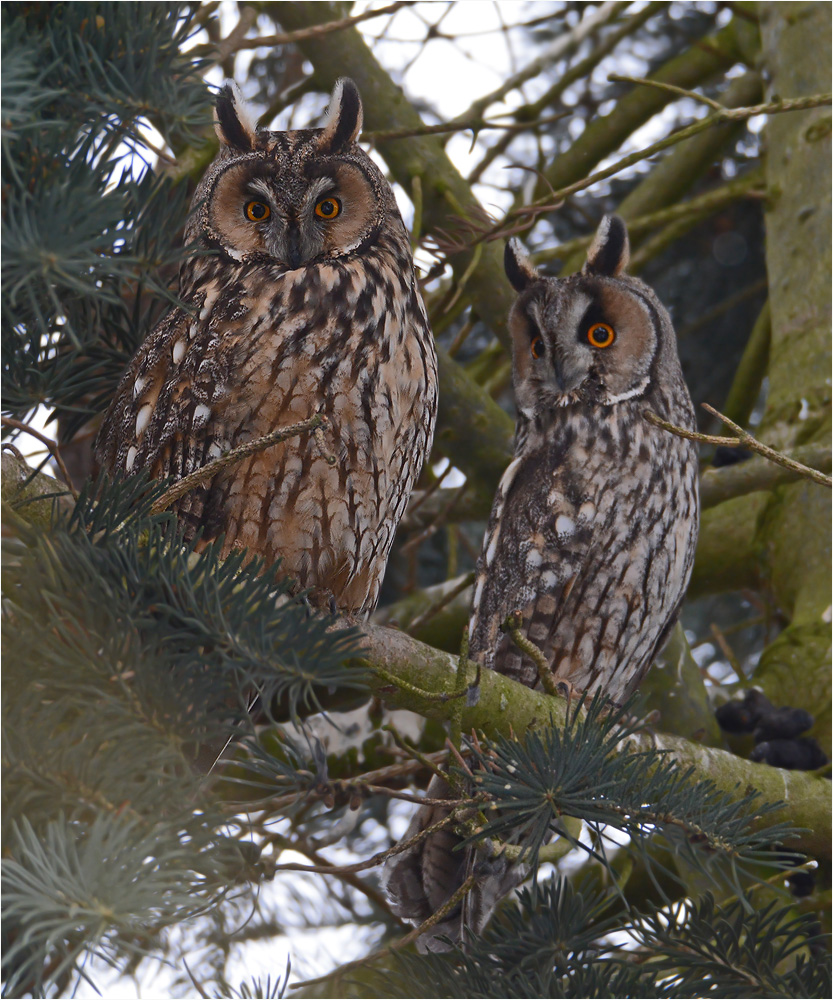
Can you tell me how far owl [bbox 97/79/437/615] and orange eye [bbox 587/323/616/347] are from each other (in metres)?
0.59

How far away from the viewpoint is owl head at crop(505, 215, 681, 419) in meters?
2.12

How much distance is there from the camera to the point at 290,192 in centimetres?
157

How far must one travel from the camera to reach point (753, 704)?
7.03 ft

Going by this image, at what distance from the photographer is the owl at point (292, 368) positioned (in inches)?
57.9

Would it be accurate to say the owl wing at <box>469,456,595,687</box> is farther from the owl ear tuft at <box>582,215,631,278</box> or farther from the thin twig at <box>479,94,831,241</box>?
the thin twig at <box>479,94,831,241</box>

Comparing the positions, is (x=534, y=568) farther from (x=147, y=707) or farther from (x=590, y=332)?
(x=147, y=707)

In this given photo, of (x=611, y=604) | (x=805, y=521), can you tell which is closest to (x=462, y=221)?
(x=611, y=604)

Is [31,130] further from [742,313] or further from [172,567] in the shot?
[742,313]

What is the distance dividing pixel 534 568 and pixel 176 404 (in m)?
0.87

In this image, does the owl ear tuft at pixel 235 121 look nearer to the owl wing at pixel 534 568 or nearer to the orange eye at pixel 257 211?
the orange eye at pixel 257 211

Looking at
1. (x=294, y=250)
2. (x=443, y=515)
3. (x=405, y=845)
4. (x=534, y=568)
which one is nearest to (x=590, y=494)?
(x=534, y=568)

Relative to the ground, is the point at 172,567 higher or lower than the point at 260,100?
lower

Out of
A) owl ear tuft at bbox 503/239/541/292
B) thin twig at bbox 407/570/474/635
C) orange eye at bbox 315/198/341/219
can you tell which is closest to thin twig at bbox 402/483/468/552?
thin twig at bbox 407/570/474/635

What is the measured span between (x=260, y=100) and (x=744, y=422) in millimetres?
1747
